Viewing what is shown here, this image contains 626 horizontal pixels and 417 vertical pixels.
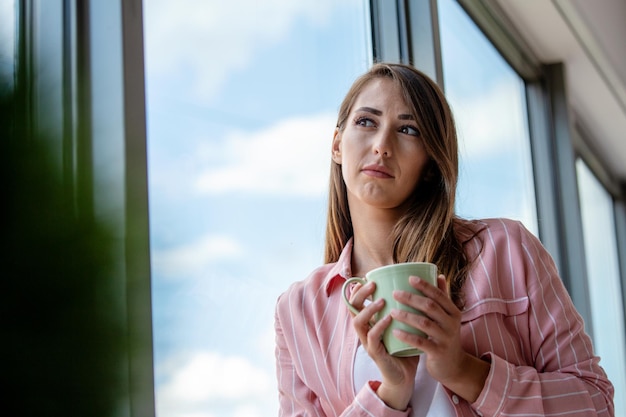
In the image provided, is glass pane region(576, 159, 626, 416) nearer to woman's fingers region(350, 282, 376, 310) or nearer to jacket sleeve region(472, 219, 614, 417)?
jacket sleeve region(472, 219, 614, 417)

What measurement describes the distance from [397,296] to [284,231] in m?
0.69

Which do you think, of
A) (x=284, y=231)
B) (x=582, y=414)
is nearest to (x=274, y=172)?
(x=284, y=231)

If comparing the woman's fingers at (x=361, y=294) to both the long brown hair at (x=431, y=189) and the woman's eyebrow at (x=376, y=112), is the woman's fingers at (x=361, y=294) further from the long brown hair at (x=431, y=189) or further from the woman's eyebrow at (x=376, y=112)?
the woman's eyebrow at (x=376, y=112)

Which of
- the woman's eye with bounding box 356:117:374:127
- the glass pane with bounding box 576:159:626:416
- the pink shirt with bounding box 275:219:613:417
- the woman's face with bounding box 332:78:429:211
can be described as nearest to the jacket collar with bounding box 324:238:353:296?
the pink shirt with bounding box 275:219:613:417

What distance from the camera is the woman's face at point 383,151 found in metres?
1.31

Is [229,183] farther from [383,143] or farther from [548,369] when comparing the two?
[548,369]

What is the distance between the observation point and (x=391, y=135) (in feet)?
4.36

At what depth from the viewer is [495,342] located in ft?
3.87

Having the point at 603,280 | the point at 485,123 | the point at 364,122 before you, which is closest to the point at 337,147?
the point at 364,122

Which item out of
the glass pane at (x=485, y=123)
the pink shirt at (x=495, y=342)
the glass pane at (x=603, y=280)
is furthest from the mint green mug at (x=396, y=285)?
the glass pane at (x=603, y=280)

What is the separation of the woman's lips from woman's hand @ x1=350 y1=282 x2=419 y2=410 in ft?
1.00

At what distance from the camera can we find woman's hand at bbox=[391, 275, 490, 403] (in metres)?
0.95

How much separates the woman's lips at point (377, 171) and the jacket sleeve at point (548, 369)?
0.77ft

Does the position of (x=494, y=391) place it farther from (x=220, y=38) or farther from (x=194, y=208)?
(x=220, y=38)
